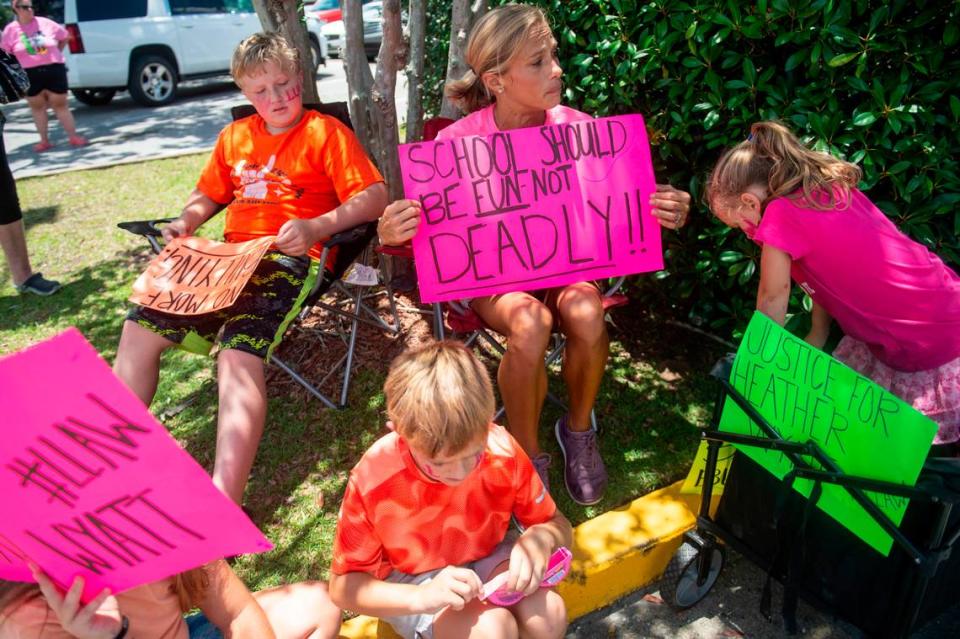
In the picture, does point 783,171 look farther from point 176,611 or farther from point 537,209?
point 176,611

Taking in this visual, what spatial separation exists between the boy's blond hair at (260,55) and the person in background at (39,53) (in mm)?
6656

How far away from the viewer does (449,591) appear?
1787 millimetres

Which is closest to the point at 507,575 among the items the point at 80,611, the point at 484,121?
the point at 80,611

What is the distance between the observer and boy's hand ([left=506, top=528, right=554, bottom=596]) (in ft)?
6.05

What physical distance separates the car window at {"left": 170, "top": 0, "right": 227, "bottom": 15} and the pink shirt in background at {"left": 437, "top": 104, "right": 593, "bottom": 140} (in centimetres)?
999

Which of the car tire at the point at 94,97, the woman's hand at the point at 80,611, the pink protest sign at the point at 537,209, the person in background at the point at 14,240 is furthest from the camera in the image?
the car tire at the point at 94,97

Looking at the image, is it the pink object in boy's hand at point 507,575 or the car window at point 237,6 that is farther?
the car window at point 237,6

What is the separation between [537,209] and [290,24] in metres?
1.75

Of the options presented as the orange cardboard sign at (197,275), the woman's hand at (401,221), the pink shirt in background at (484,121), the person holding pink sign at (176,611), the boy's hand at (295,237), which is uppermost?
the pink shirt in background at (484,121)

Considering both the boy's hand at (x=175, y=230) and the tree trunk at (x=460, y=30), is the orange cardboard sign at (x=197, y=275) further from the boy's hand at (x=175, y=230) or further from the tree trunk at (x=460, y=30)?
the tree trunk at (x=460, y=30)

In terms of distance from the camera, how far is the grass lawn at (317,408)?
9.38ft

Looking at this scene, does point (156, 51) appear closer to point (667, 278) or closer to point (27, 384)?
point (667, 278)

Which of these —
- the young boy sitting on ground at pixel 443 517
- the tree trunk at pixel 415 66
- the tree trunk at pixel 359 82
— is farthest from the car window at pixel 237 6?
the young boy sitting on ground at pixel 443 517

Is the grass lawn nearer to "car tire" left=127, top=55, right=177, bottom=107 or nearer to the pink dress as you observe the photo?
the pink dress
